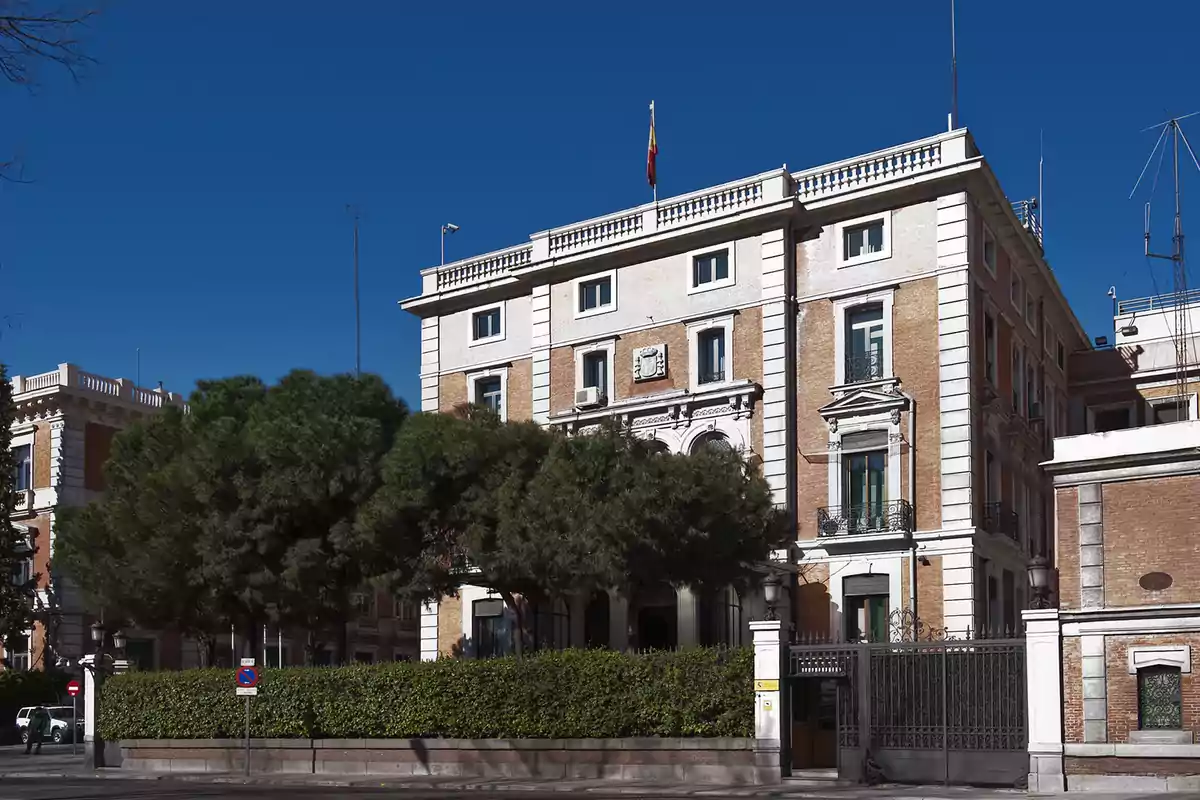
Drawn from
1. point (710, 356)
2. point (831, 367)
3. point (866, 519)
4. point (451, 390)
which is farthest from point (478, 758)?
point (451, 390)

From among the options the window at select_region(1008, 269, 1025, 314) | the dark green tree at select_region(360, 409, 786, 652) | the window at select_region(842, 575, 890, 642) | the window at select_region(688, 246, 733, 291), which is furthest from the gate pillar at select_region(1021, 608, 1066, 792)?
the window at select_region(1008, 269, 1025, 314)

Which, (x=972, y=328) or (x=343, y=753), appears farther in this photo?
(x=972, y=328)

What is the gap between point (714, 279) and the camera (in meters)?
44.0

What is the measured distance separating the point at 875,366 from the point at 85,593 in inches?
896

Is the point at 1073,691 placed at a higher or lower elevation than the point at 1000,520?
lower

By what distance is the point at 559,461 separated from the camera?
116 feet

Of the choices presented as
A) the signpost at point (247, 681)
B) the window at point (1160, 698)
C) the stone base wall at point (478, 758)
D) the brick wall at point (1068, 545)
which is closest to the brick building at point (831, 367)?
the stone base wall at point (478, 758)

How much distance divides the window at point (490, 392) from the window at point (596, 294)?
405 cm

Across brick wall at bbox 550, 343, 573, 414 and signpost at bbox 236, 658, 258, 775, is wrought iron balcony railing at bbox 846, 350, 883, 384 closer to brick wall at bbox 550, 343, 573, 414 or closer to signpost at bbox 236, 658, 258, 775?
brick wall at bbox 550, 343, 573, 414

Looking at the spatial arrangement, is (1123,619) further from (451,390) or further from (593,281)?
(451,390)

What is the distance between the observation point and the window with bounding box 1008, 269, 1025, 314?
1746 inches

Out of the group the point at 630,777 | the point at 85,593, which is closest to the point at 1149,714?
the point at 630,777

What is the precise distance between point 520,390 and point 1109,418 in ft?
67.1

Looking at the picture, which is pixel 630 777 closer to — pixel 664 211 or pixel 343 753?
pixel 343 753
